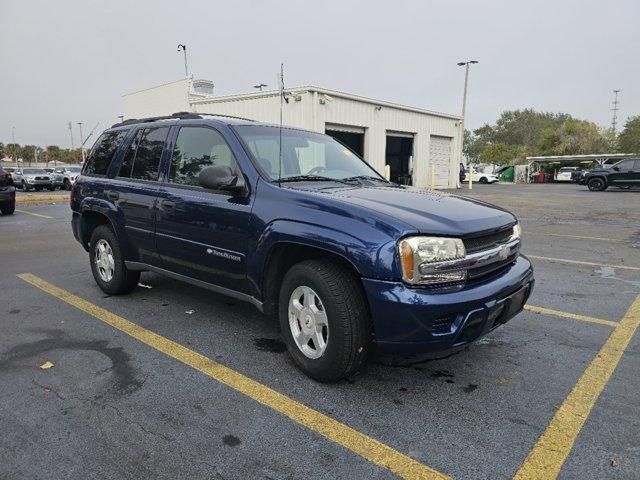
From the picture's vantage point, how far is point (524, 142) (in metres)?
81.9

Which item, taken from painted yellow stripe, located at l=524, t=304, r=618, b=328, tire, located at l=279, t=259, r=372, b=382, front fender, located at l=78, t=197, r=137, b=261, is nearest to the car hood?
tire, located at l=279, t=259, r=372, b=382

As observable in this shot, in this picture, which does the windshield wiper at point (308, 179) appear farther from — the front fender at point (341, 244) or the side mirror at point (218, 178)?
the front fender at point (341, 244)

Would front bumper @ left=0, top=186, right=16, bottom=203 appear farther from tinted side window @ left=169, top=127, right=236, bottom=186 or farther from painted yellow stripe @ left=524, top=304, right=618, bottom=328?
painted yellow stripe @ left=524, top=304, right=618, bottom=328

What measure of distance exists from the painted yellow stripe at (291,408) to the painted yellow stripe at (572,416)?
482 millimetres

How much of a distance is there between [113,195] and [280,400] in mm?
2951

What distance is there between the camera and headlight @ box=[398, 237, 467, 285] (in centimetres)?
269

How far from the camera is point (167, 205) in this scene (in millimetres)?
4086

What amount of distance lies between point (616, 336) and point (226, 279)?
10.7 feet

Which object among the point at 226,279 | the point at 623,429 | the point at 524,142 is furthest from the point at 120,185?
the point at 524,142

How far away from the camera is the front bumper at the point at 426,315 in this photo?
8.70 ft

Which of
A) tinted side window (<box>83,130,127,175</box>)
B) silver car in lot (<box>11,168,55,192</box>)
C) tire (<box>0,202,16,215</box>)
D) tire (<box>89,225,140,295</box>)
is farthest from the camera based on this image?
silver car in lot (<box>11,168,55,192</box>)

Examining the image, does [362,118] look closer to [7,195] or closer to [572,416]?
[7,195]

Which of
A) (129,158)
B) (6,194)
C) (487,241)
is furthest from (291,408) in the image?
(6,194)

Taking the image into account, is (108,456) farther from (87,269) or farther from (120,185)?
(87,269)
